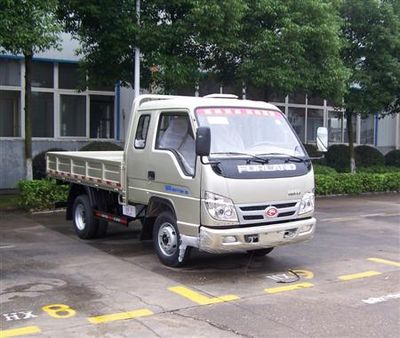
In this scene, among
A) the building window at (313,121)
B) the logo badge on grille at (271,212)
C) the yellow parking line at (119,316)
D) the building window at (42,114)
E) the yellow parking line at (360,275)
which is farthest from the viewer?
the building window at (313,121)

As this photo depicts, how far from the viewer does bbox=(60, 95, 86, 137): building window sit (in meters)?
19.0

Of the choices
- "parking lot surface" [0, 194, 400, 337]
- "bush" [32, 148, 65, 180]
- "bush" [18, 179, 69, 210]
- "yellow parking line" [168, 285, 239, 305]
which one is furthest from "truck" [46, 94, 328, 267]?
"bush" [32, 148, 65, 180]

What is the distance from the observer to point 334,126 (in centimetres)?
2659

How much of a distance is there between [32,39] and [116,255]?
15.3ft

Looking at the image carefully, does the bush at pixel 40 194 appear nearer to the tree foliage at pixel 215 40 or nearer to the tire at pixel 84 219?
the tire at pixel 84 219

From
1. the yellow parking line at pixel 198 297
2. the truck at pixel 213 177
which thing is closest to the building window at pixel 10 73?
the truck at pixel 213 177

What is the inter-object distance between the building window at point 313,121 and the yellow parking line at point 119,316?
20.1 meters

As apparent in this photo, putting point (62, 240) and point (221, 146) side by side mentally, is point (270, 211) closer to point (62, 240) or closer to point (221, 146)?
point (221, 146)

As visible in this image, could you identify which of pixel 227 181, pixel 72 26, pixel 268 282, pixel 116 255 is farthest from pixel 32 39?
pixel 268 282

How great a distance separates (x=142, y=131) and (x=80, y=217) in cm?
252

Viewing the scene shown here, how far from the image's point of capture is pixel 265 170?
7.65 m

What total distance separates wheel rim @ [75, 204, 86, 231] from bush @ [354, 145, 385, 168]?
49.4 feet

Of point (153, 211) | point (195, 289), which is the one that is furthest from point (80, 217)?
point (195, 289)

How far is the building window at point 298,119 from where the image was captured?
2464cm
